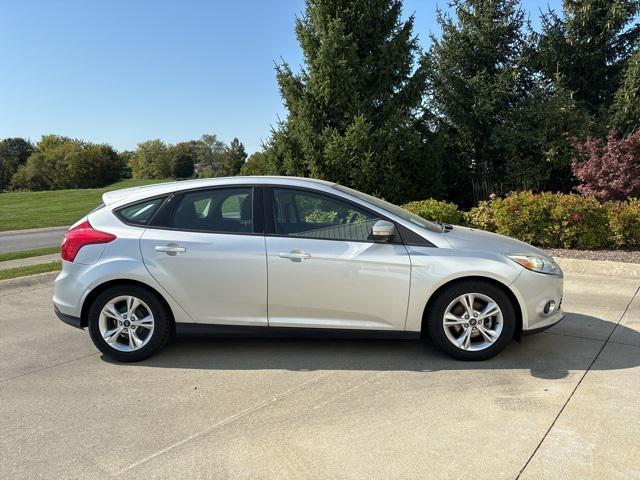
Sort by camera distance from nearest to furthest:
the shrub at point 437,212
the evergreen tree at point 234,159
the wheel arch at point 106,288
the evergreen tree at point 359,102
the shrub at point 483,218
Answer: the wheel arch at point 106,288
the shrub at point 437,212
the shrub at point 483,218
the evergreen tree at point 359,102
the evergreen tree at point 234,159

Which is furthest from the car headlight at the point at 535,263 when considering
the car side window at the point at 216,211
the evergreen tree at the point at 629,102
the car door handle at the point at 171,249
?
the evergreen tree at the point at 629,102

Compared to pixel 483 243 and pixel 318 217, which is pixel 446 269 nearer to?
pixel 483 243

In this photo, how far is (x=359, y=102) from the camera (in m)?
10.3

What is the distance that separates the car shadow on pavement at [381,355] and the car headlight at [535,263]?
2.45 ft

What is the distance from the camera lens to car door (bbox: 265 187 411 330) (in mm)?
4020

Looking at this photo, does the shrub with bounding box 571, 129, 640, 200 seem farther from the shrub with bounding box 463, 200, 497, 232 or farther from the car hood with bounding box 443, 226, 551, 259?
the car hood with bounding box 443, 226, 551, 259

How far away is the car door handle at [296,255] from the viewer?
13.3ft

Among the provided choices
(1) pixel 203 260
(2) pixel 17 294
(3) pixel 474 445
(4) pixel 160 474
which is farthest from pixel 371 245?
(2) pixel 17 294

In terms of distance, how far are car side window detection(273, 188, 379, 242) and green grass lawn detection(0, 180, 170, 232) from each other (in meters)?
20.6

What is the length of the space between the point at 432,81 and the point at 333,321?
31.0ft

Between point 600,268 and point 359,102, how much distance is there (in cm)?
559

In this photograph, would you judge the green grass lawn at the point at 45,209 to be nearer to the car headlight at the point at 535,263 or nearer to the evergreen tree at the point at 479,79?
the evergreen tree at the point at 479,79

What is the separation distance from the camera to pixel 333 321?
4117 mm

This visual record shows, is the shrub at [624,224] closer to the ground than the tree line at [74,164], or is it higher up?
closer to the ground
